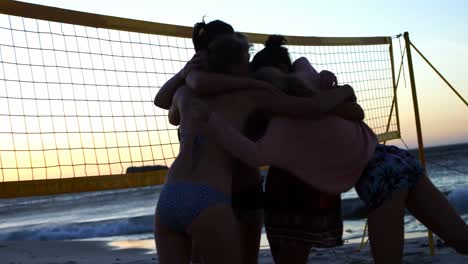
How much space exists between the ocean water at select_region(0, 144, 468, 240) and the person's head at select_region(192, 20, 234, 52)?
22.9ft

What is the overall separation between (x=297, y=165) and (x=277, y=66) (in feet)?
1.54

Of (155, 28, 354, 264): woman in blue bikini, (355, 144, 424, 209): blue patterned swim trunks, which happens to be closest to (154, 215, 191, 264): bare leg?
(155, 28, 354, 264): woman in blue bikini

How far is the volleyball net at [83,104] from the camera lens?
3.59 metres

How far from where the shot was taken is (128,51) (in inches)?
175

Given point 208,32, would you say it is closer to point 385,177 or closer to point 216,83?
point 216,83

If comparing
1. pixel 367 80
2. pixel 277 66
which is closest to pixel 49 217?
pixel 367 80

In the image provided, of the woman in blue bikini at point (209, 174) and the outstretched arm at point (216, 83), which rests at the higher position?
the outstretched arm at point (216, 83)

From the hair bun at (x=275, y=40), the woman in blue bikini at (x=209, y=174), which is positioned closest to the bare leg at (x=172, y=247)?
the woman in blue bikini at (x=209, y=174)

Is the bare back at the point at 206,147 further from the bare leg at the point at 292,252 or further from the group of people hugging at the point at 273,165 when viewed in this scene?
the bare leg at the point at 292,252

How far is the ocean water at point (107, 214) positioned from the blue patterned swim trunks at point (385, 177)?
665cm

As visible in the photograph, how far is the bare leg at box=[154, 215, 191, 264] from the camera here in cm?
243

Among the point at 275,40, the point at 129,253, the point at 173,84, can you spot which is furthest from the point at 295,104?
the point at 129,253

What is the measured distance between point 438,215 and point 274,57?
96 centimetres

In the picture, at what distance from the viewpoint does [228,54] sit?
8.25ft
